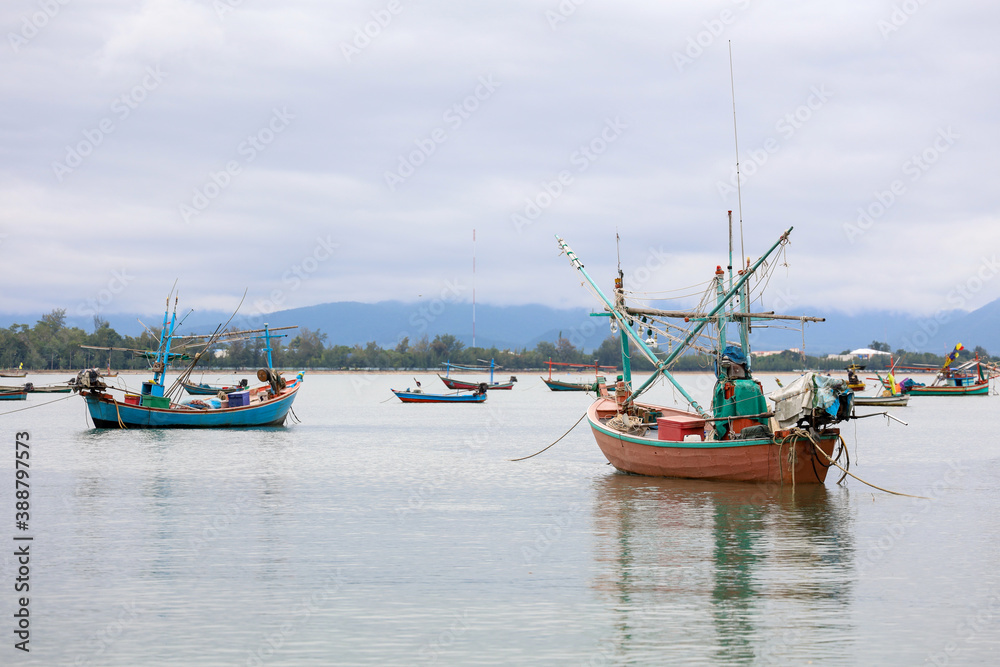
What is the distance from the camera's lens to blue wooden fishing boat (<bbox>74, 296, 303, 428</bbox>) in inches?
1877

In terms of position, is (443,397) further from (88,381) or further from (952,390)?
(952,390)

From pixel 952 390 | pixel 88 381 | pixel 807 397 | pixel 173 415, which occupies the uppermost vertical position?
pixel 88 381

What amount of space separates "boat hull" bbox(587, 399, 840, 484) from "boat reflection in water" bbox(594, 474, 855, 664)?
1.54 feet

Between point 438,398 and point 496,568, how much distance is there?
73639 mm

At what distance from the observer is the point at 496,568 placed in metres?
16.3

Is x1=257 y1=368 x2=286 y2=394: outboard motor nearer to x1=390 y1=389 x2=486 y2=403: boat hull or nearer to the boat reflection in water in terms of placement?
the boat reflection in water

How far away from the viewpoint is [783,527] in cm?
2020

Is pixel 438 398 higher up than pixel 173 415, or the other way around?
pixel 173 415

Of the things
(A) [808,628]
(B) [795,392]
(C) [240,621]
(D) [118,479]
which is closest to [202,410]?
(D) [118,479]

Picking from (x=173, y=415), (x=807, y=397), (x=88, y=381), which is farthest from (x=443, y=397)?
(x=807, y=397)

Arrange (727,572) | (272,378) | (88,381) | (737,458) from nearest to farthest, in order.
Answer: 1. (727,572)
2. (737,458)
3. (88,381)
4. (272,378)

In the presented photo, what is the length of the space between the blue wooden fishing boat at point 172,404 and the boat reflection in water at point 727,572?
30.0 meters

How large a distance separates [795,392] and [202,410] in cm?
3536

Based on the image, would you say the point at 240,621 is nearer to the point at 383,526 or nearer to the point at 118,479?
the point at 383,526
